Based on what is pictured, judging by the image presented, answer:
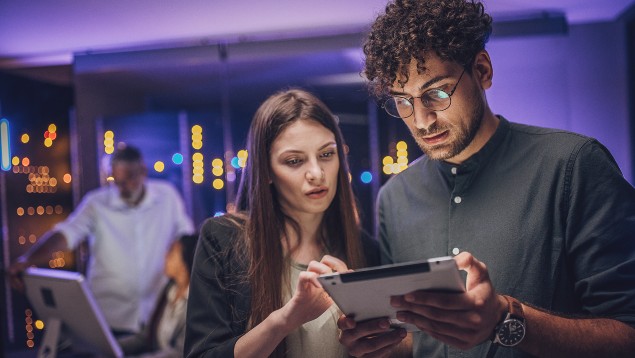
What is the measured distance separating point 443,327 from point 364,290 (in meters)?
0.20

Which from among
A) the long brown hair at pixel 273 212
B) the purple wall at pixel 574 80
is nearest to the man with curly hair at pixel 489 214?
the long brown hair at pixel 273 212

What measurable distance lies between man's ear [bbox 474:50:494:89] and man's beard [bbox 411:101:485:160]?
0.07 metres

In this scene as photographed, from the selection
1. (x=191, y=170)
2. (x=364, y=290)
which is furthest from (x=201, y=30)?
(x=364, y=290)

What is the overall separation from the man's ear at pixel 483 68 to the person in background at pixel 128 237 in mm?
3830

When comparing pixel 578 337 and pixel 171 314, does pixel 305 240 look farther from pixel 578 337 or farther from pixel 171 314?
pixel 171 314

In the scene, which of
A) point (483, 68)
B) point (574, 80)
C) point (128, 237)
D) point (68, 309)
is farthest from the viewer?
point (128, 237)

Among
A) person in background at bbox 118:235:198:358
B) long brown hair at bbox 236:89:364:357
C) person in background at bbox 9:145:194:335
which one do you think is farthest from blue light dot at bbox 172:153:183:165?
long brown hair at bbox 236:89:364:357

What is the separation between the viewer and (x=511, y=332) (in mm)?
1438

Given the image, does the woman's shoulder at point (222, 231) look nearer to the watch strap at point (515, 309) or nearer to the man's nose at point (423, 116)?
the man's nose at point (423, 116)

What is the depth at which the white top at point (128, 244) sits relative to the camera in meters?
5.23

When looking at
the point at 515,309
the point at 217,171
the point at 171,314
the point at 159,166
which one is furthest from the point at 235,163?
the point at 515,309

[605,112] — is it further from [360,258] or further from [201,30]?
[360,258]

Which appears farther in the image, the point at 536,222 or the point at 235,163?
the point at 235,163

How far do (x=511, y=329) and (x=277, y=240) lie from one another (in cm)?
75
